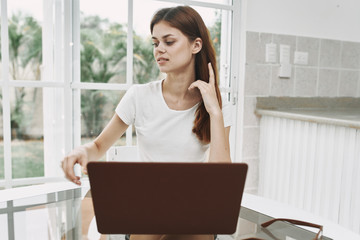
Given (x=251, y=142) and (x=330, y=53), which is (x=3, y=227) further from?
(x=330, y=53)

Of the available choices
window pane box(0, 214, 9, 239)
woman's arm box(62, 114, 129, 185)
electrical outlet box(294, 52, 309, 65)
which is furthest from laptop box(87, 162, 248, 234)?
electrical outlet box(294, 52, 309, 65)

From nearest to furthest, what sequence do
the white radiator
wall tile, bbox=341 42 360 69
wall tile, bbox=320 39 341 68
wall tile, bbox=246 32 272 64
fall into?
the white radiator → wall tile, bbox=246 32 272 64 → wall tile, bbox=320 39 341 68 → wall tile, bbox=341 42 360 69

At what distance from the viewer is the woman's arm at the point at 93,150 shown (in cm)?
66

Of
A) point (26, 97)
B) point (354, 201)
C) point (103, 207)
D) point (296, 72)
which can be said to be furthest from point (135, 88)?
point (26, 97)

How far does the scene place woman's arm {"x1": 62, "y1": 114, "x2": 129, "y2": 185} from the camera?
25.8 inches

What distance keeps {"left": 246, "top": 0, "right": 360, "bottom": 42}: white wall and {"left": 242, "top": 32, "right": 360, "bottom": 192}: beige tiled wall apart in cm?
5

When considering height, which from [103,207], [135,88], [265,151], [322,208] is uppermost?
[135,88]

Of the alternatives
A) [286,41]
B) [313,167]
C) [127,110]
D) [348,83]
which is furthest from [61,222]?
[348,83]

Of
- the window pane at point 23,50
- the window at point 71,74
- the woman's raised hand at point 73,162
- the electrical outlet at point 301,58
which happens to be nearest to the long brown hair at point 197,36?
the woman's raised hand at point 73,162

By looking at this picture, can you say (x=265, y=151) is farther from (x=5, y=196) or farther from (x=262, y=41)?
(x=5, y=196)

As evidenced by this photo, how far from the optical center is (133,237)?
671 millimetres

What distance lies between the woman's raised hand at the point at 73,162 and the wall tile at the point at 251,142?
1761mm

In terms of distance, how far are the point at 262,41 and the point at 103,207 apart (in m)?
2.03

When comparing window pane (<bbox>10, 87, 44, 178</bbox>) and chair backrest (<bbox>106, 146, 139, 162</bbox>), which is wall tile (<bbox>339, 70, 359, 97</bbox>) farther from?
window pane (<bbox>10, 87, 44, 178</bbox>)
